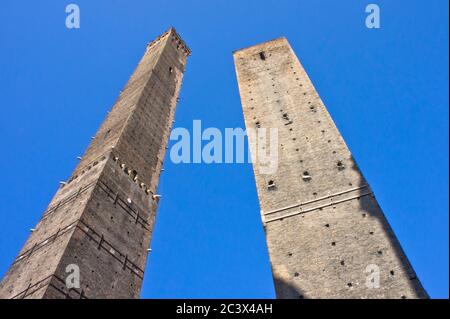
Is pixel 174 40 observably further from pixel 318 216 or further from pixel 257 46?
pixel 318 216

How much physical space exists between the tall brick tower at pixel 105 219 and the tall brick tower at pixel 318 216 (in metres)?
3.92

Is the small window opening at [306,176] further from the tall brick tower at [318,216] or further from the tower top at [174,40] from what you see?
the tower top at [174,40]

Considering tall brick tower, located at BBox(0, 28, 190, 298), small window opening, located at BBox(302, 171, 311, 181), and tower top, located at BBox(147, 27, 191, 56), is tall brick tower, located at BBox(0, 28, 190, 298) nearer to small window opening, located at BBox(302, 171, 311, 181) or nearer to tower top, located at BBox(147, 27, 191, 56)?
small window opening, located at BBox(302, 171, 311, 181)

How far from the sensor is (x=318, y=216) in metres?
12.8

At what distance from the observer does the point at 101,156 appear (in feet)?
57.2

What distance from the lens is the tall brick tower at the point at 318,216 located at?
11023 millimetres

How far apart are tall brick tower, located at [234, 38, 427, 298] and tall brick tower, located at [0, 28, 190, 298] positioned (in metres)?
3.92

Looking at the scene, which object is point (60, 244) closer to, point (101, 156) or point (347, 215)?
point (101, 156)

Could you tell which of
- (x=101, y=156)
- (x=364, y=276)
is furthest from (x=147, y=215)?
(x=364, y=276)

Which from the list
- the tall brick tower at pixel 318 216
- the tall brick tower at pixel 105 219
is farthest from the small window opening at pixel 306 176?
the tall brick tower at pixel 105 219

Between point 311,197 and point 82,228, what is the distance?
574 cm

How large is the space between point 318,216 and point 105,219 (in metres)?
Answer: 5.71

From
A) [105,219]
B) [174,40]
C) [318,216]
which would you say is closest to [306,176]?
[318,216]
